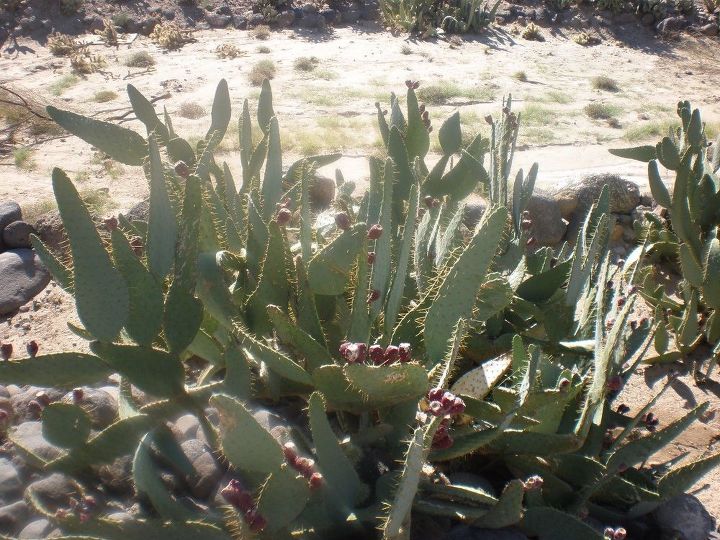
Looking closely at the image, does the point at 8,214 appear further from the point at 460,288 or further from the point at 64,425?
the point at 460,288

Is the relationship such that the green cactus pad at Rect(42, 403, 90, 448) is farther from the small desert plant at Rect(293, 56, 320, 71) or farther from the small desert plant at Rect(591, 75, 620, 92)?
the small desert plant at Rect(591, 75, 620, 92)

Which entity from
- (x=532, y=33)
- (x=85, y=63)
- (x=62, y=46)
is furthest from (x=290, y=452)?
(x=532, y=33)

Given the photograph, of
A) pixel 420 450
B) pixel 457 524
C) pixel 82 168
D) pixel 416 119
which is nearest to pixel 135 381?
pixel 420 450

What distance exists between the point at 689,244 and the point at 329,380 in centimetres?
237

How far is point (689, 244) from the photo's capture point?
10.7ft

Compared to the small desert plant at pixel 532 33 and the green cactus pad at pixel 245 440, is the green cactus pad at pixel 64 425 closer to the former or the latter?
the green cactus pad at pixel 245 440

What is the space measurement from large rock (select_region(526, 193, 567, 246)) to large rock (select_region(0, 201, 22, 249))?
3080 mm

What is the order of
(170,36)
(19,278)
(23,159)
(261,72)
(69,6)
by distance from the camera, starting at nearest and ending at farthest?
(19,278)
(23,159)
(261,72)
(170,36)
(69,6)

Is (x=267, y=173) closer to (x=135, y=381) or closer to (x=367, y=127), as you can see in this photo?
(x=135, y=381)

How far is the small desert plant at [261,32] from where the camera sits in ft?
32.4

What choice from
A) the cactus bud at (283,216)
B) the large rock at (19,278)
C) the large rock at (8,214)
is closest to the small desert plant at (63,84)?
the large rock at (8,214)

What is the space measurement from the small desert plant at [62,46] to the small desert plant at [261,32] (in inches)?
99.2

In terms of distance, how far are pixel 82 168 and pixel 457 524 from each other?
14.2 feet

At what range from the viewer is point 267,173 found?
2391 millimetres
